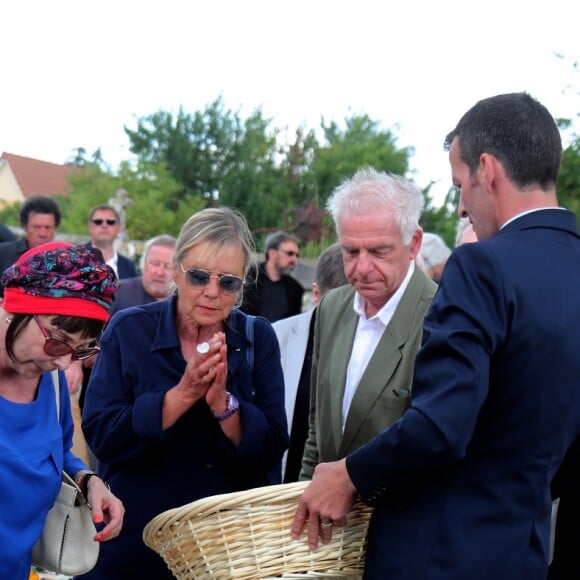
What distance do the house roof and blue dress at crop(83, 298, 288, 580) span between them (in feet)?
174

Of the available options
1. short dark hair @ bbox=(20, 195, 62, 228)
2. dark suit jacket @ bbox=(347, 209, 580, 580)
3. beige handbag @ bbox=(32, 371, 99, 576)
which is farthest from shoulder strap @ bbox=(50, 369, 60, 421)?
short dark hair @ bbox=(20, 195, 62, 228)

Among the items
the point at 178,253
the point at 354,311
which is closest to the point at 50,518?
the point at 178,253

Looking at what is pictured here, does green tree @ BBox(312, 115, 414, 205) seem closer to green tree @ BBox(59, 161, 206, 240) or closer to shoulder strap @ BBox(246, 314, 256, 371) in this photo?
green tree @ BBox(59, 161, 206, 240)

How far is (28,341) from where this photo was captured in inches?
91.7

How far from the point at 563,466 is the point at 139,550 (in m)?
1.44

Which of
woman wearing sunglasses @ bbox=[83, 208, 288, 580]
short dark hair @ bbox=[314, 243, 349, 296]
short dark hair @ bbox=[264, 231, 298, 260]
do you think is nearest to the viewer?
woman wearing sunglasses @ bbox=[83, 208, 288, 580]

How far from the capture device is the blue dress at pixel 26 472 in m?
2.32

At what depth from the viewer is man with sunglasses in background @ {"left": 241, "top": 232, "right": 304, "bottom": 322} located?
8.41 meters

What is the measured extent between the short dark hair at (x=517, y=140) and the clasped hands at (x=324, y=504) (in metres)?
0.89

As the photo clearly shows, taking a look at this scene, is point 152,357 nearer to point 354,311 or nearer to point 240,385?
point 240,385

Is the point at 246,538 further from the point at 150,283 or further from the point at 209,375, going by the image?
the point at 150,283

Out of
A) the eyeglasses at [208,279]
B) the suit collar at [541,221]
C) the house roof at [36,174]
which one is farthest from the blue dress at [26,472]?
the house roof at [36,174]

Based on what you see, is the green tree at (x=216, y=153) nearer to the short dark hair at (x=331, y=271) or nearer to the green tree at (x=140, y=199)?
the green tree at (x=140, y=199)

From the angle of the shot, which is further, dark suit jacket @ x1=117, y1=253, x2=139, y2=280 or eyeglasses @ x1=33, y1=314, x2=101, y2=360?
dark suit jacket @ x1=117, y1=253, x2=139, y2=280
